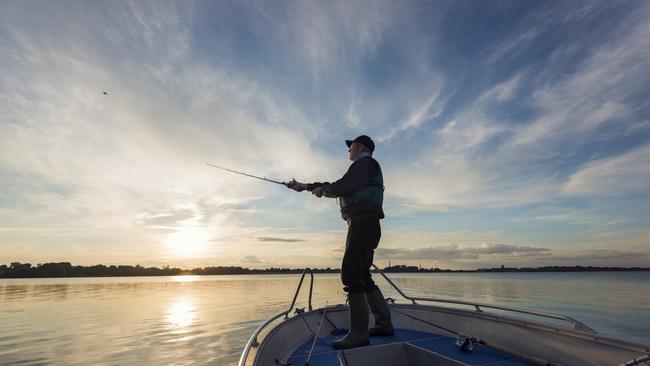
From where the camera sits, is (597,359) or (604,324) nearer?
(597,359)

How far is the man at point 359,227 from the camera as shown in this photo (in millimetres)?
4328

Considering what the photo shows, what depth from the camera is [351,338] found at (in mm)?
4293

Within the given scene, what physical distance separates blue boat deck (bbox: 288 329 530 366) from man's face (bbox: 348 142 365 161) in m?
2.83

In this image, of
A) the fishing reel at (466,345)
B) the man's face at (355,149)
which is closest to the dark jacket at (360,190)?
the man's face at (355,149)

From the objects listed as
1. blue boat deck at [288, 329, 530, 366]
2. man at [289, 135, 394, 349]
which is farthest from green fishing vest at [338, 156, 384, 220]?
blue boat deck at [288, 329, 530, 366]

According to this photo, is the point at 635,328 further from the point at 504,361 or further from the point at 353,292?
the point at 353,292

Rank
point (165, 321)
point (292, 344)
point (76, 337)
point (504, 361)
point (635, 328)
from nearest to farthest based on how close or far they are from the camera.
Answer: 1. point (504, 361)
2. point (292, 344)
3. point (76, 337)
4. point (635, 328)
5. point (165, 321)

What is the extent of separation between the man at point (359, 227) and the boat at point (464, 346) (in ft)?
1.08

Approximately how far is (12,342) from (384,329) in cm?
1845

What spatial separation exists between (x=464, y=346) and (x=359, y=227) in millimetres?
2140

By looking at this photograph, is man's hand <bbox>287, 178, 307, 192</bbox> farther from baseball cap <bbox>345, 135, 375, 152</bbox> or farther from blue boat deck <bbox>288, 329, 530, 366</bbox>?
blue boat deck <bbox>288, 329, 530, 366</bbox>

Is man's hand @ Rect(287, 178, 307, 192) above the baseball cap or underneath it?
underneath

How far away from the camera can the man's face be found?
200 inches

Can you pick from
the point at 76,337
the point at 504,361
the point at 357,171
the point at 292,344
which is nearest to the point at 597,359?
the point at 504,361
